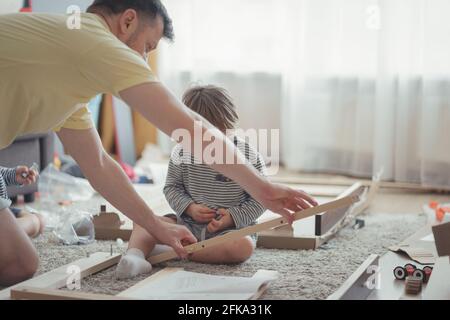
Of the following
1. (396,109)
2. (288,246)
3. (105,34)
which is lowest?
(288,246)

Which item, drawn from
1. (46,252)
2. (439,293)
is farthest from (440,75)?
(46,252)

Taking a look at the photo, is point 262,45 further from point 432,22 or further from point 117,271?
point 117,271

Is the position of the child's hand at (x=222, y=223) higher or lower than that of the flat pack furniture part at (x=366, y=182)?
higher

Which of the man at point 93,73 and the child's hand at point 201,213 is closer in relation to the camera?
the man at point 93,73

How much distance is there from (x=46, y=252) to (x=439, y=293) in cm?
Result: 95

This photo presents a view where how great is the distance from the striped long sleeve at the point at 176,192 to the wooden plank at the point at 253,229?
138mm

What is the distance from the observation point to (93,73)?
1.21 metres

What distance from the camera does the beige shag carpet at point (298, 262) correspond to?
4.81 feet

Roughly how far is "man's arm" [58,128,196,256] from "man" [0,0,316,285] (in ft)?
0.30

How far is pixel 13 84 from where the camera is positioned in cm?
128

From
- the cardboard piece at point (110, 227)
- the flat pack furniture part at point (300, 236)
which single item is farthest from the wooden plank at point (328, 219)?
the cardboard piece at point (110, 227)

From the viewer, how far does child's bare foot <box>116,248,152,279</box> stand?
5.02 ft

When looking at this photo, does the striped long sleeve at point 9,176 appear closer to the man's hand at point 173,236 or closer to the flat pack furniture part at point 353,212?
the man's hand at point 173,236

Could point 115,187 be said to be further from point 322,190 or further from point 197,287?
point 322,190
